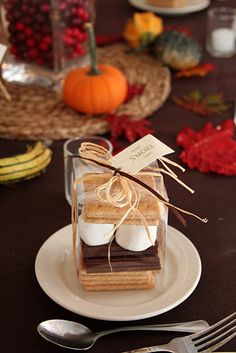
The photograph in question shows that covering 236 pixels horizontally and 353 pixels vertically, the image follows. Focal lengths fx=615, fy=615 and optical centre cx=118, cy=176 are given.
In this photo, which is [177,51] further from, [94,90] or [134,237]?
[134,237]

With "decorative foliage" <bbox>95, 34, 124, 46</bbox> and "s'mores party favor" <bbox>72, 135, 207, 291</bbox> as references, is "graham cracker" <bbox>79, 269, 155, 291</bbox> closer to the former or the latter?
"s'mores party favor" <bbox>72, 135, 207, 291</bbox>

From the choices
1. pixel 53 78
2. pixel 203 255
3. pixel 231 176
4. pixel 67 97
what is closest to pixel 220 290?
pixel 203 255

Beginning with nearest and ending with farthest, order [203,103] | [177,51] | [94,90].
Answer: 1. [94,90]
2. [203,103]
3. [177,51]

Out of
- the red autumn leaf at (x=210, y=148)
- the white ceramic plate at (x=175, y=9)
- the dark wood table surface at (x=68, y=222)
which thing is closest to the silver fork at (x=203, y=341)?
the dark wood table surface at (x=68, y=222)

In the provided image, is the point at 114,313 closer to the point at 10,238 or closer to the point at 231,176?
the point at 10,238

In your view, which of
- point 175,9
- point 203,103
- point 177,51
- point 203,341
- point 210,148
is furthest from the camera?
point 175,9

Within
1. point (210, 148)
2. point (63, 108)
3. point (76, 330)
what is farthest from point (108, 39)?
point (76, 330)
